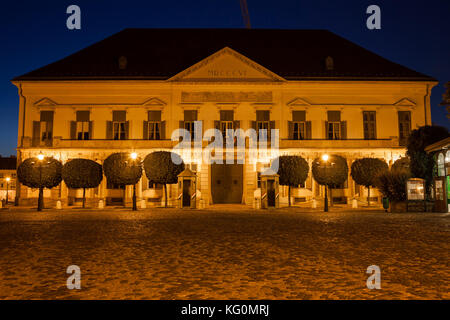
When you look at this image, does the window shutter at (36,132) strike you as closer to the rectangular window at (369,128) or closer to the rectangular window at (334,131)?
the rectangular window at (334,131)

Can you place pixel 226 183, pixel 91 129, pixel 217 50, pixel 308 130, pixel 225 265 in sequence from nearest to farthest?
1. pixel 225 265
2. pixel 226 183
3. pixel 91 129
4. pixel 308 130
5. pixel 217 50

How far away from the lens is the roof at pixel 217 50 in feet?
114

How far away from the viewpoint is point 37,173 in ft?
96.0

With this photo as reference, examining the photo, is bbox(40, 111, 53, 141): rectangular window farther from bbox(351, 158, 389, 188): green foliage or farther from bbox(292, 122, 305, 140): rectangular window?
bbox(351, 158, 389, 188): green foliage

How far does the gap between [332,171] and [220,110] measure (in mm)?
10973

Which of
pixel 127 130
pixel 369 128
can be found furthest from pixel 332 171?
pixel 127 130

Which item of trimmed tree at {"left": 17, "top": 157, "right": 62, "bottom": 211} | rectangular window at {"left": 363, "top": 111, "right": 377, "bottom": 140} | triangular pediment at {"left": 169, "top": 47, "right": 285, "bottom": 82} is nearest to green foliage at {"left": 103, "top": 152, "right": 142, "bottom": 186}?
trimmed tree at {"left": 17, "top": 157, "right": 62, "bottom": 211}

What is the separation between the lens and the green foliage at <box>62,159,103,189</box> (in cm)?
2925

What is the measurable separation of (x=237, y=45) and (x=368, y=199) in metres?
19.2

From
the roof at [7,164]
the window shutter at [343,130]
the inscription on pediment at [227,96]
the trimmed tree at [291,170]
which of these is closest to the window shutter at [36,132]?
the inscription on pediment at [227,96]

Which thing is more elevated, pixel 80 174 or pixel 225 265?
pixel 80 174

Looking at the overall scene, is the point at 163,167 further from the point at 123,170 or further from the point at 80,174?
the point at 80,174
